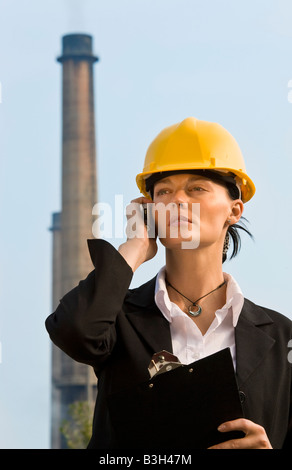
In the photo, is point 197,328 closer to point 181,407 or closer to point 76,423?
point 181,407

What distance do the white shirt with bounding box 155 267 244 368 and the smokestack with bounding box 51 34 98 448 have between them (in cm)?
4217

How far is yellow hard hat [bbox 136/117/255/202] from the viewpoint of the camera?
4680mm

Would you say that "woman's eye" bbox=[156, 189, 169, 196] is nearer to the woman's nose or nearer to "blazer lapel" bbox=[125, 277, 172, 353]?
the woman's nose

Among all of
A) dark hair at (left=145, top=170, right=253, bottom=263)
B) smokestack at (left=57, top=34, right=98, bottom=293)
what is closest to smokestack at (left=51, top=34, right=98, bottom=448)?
smokestack at (left=57, top=34, right=98, bottom=293)

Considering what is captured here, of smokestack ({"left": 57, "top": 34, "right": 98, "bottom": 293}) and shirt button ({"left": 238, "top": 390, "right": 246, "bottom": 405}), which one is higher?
smokestack ({"left": 57, "top": 34, "right": 98, "bottom": 293})

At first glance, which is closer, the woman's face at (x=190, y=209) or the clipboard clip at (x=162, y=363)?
the clipboard clip at (x=162, y=363)

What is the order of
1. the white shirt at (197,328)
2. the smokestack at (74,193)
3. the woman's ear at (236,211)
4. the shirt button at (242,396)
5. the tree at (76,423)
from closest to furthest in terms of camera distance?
the shirt button at (242,396) → the white shirt at (197,328) → the woman's ear at (236,211) → the tree at (76,423) → the smokestack at (74,193)

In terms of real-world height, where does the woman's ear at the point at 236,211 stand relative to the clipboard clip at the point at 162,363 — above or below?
above

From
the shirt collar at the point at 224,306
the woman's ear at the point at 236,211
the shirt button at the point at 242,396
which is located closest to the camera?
the shirt button at the point at 242,396

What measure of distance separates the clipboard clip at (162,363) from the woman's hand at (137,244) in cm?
45

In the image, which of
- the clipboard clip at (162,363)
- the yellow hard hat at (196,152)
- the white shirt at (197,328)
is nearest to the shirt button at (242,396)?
the white shirt at (197,328)

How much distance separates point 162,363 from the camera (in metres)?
4.16

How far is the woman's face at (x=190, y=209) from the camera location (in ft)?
14.8

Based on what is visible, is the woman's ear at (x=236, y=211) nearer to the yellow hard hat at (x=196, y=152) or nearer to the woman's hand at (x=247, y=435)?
the yellow hard hat at (x=196, y=152)
